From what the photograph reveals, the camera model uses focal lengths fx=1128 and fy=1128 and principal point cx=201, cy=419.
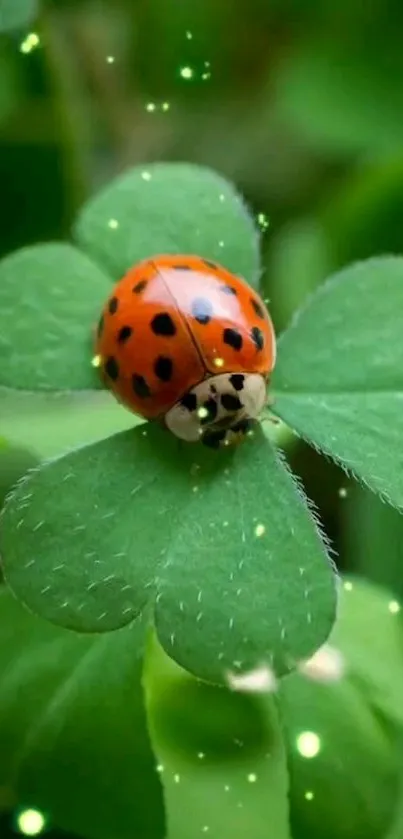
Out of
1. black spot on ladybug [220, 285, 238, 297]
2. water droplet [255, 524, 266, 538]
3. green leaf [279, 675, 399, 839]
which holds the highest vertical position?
black spot on ladybug [220, 285, 238, 297]

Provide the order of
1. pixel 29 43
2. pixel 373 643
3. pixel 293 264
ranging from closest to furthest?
1. pixel 373 643
2. pixel 293 264
3. pixel 29 43

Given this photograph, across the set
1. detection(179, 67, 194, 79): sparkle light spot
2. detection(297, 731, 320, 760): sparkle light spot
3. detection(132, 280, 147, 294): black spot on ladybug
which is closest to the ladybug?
detection(132, 280, 147, 294): black spot on ladybug

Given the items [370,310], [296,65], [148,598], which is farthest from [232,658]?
[296,65]

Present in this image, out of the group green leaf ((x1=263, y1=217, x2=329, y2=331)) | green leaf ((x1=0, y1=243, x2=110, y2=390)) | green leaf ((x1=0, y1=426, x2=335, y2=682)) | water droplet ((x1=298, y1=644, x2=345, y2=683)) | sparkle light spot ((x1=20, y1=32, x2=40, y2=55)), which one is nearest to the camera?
green leaf ((x1=0, y1=426, x2=335, y2=682))

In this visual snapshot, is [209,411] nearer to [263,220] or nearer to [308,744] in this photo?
[308,744]

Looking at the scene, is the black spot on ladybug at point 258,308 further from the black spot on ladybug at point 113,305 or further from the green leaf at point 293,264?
the green leaf at point 293,264

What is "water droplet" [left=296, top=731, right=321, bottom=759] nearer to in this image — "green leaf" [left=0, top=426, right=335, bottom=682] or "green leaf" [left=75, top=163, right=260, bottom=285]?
"green leaf" [left=0, top=426, right=335, bottom=682]

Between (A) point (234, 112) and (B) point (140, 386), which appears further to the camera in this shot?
(A) point (234, 112)

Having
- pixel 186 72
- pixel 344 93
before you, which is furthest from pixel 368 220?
pixel 186 72
